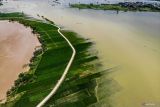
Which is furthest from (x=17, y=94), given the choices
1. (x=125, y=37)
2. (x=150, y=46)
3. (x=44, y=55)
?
(x=125, y=37)

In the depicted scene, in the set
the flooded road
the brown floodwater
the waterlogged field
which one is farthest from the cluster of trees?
the flooded road

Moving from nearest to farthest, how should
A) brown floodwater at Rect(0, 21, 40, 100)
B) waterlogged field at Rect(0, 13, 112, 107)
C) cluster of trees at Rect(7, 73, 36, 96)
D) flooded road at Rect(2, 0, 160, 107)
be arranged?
waterlogged field at Rect(0, 13, 112, 107), cluster of trees at Rect(7, 73, 36, 96), flooded road at Rect(2, 0, 160, 107), brown floodwater at Rect(0, 21, 40, 100)

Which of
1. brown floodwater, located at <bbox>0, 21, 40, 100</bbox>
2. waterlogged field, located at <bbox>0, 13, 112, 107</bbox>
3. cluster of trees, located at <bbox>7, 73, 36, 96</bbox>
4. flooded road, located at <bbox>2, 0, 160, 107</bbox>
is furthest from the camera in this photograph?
brown floodwater, located at <bbox>0, 21, 40, 100</bbox>

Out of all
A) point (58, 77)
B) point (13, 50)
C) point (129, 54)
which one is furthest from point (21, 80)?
point (129, 54)

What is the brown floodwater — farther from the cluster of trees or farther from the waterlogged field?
the waterlogged field

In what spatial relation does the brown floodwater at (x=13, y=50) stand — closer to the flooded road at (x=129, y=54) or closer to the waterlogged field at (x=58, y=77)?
the waterlogged field at (x=58, y=77)

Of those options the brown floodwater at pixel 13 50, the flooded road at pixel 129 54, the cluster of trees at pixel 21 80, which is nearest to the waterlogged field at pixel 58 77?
the cluster of trees at pixel 21 80
